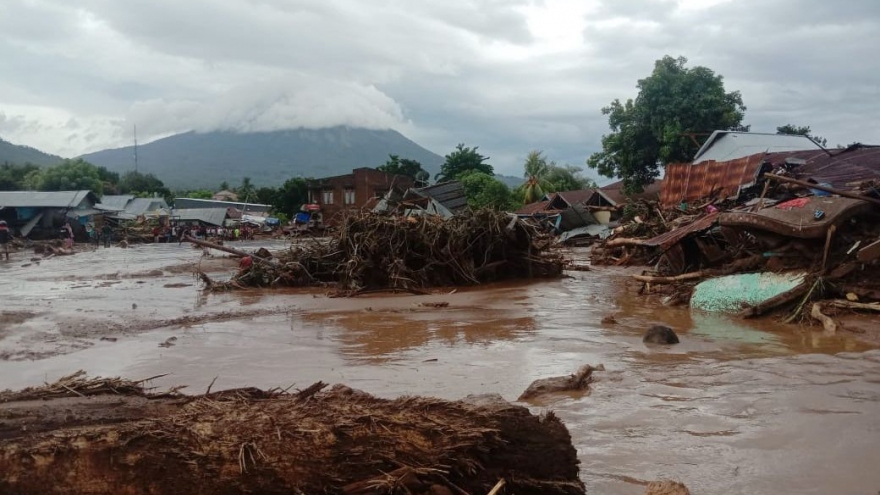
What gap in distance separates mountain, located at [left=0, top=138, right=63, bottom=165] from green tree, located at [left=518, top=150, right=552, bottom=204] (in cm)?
9921

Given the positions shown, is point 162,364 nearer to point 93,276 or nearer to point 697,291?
point 697,291

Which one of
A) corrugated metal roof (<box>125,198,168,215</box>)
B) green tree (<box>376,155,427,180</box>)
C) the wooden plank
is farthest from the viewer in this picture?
green tree (<box>376,155,427,180</box>)

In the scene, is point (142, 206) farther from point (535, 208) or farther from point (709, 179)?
point (709, 179)

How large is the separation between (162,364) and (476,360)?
3313 millimetres

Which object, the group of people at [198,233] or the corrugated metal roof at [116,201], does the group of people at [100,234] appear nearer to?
the group of people at [198,233]

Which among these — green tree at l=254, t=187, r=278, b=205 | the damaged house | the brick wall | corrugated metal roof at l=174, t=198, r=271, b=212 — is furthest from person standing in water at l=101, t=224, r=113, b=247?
green tree at l=254, t=187, r=278, b=205

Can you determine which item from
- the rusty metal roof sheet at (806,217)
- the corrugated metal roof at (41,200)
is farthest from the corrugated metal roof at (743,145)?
the corrugated metal roof at (41,200)

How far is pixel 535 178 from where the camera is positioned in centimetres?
5203

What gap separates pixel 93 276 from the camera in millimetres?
16984

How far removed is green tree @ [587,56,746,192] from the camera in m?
28.6

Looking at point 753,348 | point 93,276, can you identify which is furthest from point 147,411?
point 93,276

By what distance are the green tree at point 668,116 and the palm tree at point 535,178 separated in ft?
59.7

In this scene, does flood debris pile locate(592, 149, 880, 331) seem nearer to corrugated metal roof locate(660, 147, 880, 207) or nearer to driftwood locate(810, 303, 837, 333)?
driftwood locate(810, 303, 837, 333)

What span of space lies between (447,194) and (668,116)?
1290cm
